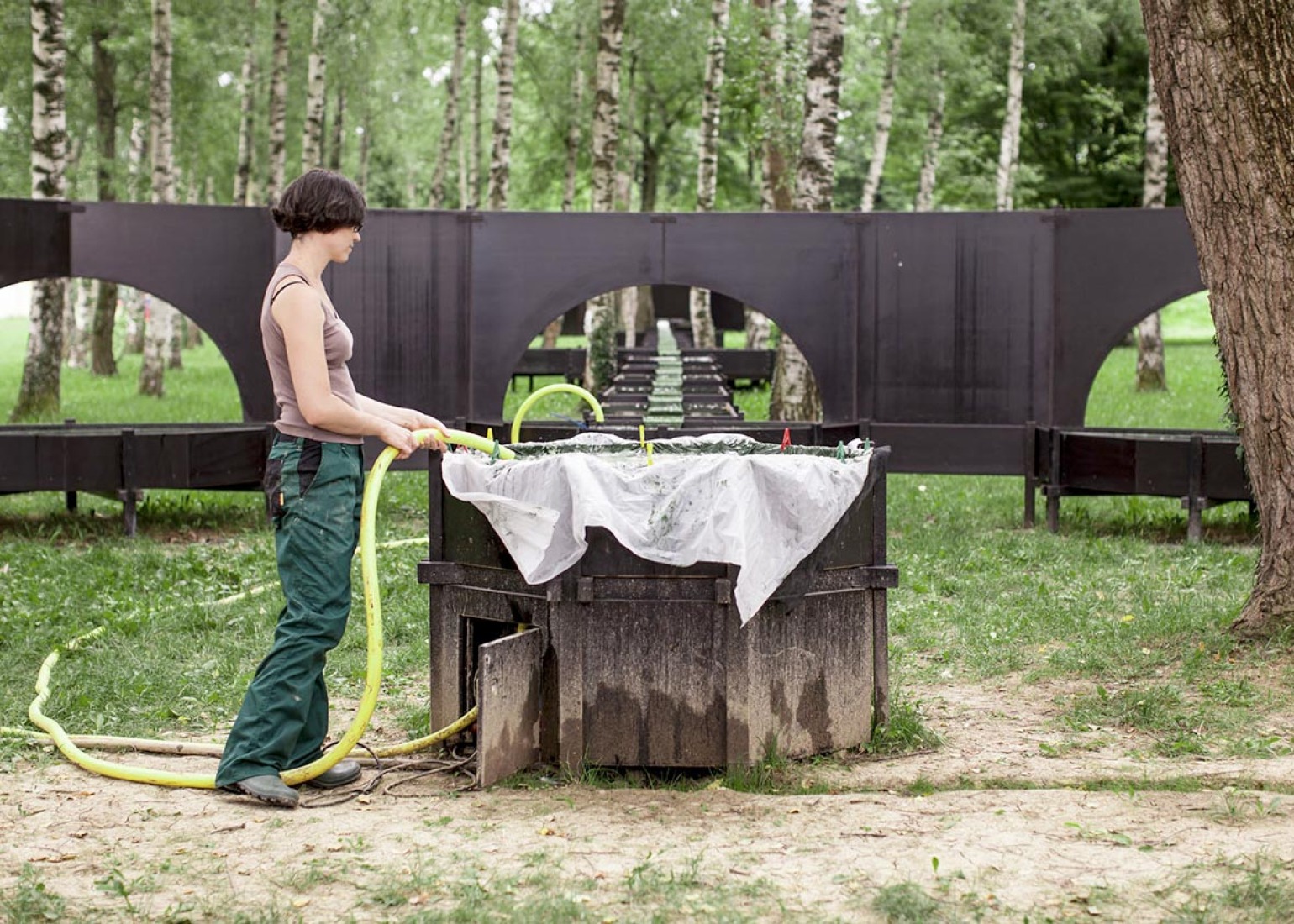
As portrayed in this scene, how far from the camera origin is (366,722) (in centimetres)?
589

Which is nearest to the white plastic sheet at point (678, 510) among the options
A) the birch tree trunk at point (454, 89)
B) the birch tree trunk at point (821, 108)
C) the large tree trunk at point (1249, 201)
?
the large tree trunk at point (1249, 201)

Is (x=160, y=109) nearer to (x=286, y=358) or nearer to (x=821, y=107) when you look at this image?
(x=821, y=107)

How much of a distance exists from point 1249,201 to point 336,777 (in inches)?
200

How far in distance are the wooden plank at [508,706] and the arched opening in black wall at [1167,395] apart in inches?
310

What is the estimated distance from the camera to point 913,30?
35.5 m

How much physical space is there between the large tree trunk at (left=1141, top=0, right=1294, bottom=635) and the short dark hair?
4380 millimetres

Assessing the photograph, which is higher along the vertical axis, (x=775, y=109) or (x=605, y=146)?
(x=775, y=109)

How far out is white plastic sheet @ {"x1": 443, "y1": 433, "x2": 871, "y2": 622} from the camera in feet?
19.6

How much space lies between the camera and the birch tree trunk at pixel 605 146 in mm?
22047

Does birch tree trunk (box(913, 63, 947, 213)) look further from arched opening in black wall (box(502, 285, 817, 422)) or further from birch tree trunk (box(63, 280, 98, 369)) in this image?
birch tree trunk (box(63, 280, 98, 369))

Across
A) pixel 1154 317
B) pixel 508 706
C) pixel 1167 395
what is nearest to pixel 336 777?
pixel 508 706

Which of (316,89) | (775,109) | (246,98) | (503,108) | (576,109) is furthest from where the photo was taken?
(576,109)

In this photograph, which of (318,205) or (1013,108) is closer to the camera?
(318,205)

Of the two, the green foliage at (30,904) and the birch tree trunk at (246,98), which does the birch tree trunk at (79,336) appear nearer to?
the birch tree trunk at (246,98)
